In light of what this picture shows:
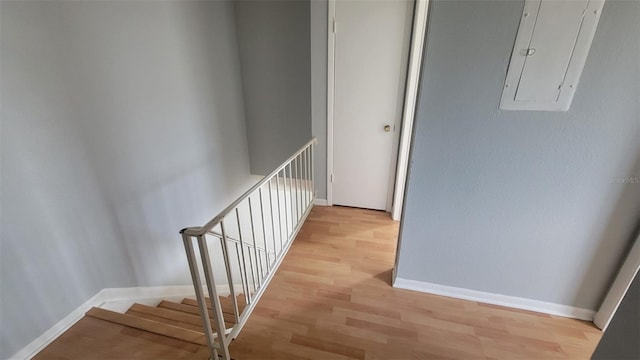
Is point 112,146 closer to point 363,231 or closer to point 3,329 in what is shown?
point 3,329

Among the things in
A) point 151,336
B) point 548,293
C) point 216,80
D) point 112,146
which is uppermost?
point 216,80

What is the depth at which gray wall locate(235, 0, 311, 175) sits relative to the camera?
9.11ft

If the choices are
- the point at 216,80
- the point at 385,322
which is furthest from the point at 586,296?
the point at 216,80

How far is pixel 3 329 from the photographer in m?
1.28

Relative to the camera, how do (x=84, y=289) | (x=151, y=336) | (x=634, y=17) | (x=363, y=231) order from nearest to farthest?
(x=634, y=17)
(x=151, y=336)
(x=84, y=289)
(x=363, y=231)

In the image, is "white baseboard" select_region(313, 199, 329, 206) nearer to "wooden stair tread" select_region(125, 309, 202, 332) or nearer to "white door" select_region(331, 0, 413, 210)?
"white door" select_region(331, 0, 413, 210)

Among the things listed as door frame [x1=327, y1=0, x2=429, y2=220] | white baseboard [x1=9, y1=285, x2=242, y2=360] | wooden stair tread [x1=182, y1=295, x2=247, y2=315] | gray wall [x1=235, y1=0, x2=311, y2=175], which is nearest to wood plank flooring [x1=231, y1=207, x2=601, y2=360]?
wooden stair tread [x1=182, y1=295, x2=247, y2=315]

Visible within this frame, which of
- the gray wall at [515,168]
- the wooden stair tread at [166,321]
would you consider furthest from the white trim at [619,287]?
the wooden stair tread at [166,321]

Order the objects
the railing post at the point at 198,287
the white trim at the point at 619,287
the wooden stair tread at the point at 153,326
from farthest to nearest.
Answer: the wooden stair tread at the point at 153,326, the white trim at the point at 619,287, the railing post at the point at 198,287

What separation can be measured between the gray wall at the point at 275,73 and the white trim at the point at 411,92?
121cm

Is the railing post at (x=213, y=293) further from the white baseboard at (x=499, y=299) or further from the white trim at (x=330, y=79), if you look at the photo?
the white trim at (x=330, y=79)

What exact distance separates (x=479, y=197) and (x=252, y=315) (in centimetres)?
157

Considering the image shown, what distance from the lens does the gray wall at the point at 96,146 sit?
50.9 inches

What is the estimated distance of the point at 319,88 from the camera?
2484 millimetres
